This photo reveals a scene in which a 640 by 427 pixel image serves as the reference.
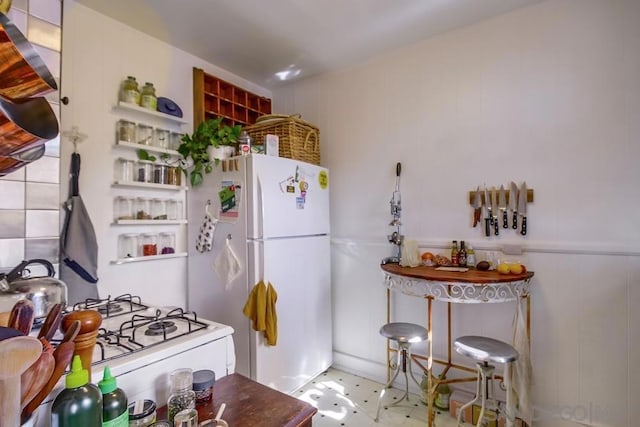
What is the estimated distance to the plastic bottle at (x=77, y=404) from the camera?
1.90 feet

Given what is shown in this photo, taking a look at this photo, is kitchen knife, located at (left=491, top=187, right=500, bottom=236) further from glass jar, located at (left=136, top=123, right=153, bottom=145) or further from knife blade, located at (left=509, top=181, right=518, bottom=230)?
glass jar, located at (left=136, top=123, right=153, bottom=145)

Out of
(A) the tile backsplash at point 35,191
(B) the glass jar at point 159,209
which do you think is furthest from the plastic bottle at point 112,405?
(B) the glass jar at point 159,209

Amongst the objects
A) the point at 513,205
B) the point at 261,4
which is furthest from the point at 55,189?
the point at 513,205

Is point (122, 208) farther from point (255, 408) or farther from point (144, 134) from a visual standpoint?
point (255, 408)

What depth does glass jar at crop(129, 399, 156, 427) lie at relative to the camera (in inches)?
28.6

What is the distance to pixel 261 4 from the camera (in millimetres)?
1910

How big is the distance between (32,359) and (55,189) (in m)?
1.20

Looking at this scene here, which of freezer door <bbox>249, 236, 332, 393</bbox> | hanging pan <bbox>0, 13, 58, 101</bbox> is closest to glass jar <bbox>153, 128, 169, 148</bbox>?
freezer door <bbox>249, 236, 332, 393</bbox>

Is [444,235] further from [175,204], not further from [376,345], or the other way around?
[175,204]

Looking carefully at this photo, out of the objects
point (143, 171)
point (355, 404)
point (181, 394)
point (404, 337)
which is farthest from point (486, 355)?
point (143, 171)

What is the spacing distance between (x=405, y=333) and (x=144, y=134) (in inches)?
85.2

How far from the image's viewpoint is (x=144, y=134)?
2145mm

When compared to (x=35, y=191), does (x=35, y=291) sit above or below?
below

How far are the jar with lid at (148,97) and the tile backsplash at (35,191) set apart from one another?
675mm
